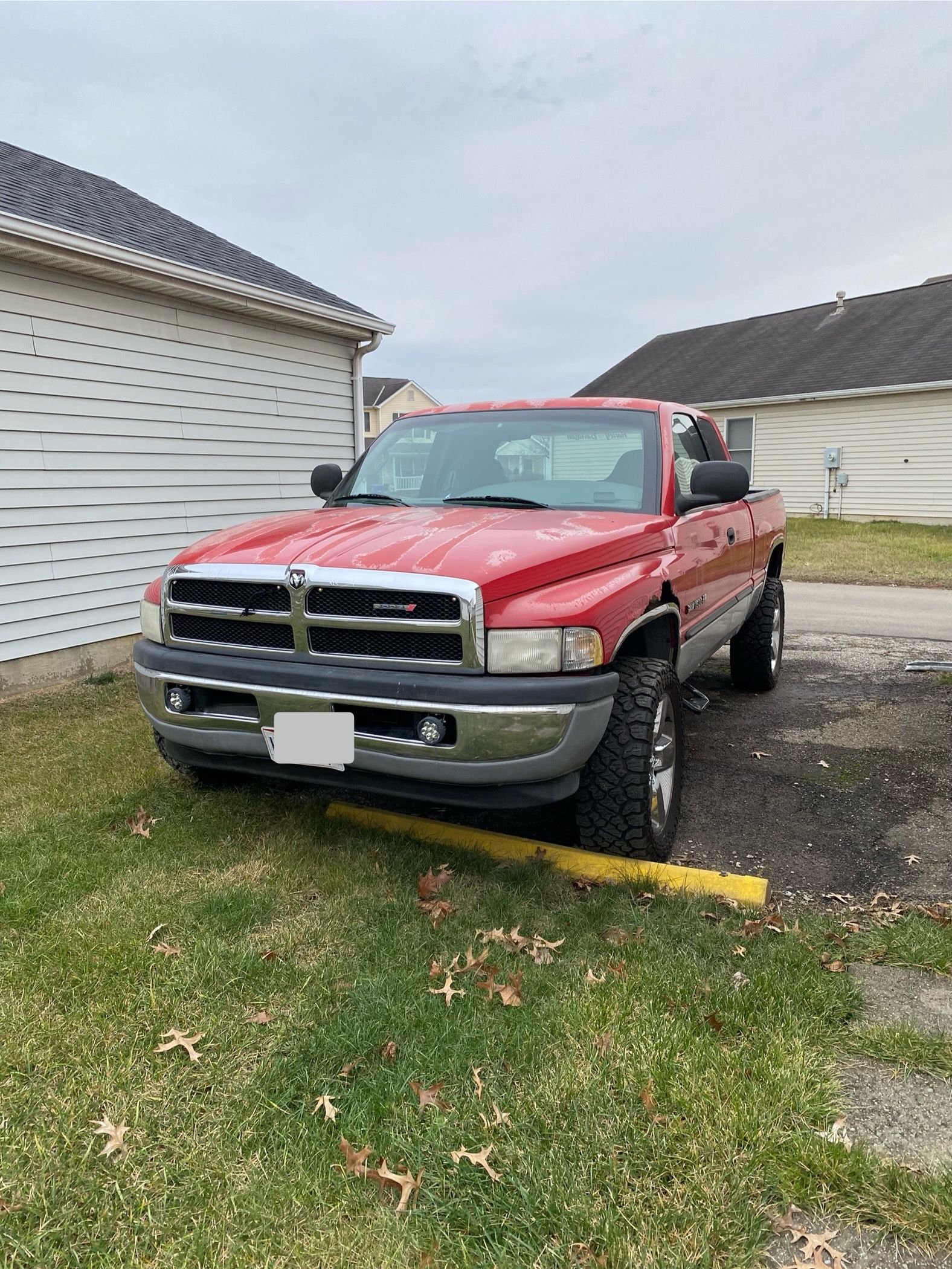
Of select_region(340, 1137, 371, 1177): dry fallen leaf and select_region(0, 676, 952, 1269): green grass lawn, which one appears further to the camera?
select_region(340, 1137, 371, 1177): dry fallen leaf

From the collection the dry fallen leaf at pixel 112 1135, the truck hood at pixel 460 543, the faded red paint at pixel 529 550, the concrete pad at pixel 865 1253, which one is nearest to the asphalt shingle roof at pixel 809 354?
the faded red paint at pixel 529 550

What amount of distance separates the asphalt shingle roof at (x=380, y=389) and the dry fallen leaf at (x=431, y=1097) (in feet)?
155

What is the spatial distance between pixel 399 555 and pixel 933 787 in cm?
322

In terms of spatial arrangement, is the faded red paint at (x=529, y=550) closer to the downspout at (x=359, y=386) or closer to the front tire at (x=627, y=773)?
the front tire at (x=627, y=773)

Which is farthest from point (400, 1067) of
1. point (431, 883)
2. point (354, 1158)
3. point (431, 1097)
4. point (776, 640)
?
point (776, 640)

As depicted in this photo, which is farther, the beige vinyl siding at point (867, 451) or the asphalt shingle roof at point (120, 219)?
the beige vinyl siding at point (867, 451)

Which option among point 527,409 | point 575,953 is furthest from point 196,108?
point 575,953

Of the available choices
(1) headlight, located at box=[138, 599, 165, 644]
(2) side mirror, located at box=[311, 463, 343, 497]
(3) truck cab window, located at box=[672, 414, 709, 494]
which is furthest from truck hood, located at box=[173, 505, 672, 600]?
(2) side mirror, located at box=[311, 463, 343, 497]

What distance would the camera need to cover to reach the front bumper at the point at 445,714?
2869 millimetres

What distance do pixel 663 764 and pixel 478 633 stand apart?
125cm

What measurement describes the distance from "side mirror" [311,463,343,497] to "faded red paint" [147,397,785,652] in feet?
2.33

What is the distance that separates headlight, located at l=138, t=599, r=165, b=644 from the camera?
11.8 ft

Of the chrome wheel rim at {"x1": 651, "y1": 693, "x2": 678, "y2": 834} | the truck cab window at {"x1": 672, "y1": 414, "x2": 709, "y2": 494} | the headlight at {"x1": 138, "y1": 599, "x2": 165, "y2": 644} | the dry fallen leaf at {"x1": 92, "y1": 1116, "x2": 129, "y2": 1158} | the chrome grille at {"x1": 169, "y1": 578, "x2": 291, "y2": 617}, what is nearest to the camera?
the dry fallen leaf at {"x1": 92, "y1": 1116, "x2": 129, "y2": 1158}

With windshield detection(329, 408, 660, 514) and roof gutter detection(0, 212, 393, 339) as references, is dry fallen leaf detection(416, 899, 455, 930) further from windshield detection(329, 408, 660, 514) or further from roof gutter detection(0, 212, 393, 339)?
roof gutter detection(0, 212, 393, 339)
